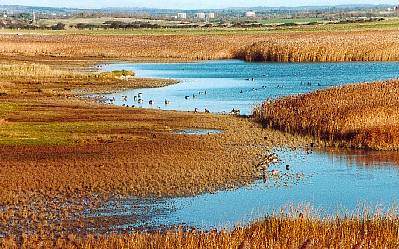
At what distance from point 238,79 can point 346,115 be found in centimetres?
2796

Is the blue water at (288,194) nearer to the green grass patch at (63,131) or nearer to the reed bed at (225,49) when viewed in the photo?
the green grass patch at (63,131)

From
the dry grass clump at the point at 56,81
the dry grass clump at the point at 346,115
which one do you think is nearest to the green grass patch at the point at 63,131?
the dry grass clump at the point at 346,115

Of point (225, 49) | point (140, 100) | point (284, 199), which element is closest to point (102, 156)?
point (284, 199)

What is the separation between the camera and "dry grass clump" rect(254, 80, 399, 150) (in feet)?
88.2

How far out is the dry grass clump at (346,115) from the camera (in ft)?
Answer: 88.2

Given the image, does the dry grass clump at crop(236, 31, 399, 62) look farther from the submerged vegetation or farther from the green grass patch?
the green grass patch

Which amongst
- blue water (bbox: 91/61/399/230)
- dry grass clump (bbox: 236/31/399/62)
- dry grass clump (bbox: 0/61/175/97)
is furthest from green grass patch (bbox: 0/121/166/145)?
dry grass clump (bbox: 236/31/399/62)

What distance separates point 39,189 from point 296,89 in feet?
A: 93.8

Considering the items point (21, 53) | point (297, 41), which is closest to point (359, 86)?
point (297, 41)

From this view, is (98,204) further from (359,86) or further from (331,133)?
(359,86)

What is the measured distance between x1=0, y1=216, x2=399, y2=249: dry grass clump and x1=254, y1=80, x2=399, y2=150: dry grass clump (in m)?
12.1

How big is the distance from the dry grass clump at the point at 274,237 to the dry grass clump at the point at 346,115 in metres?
12.1

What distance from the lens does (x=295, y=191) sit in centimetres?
2053

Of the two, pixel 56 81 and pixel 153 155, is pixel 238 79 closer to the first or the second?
pixel 56 81
